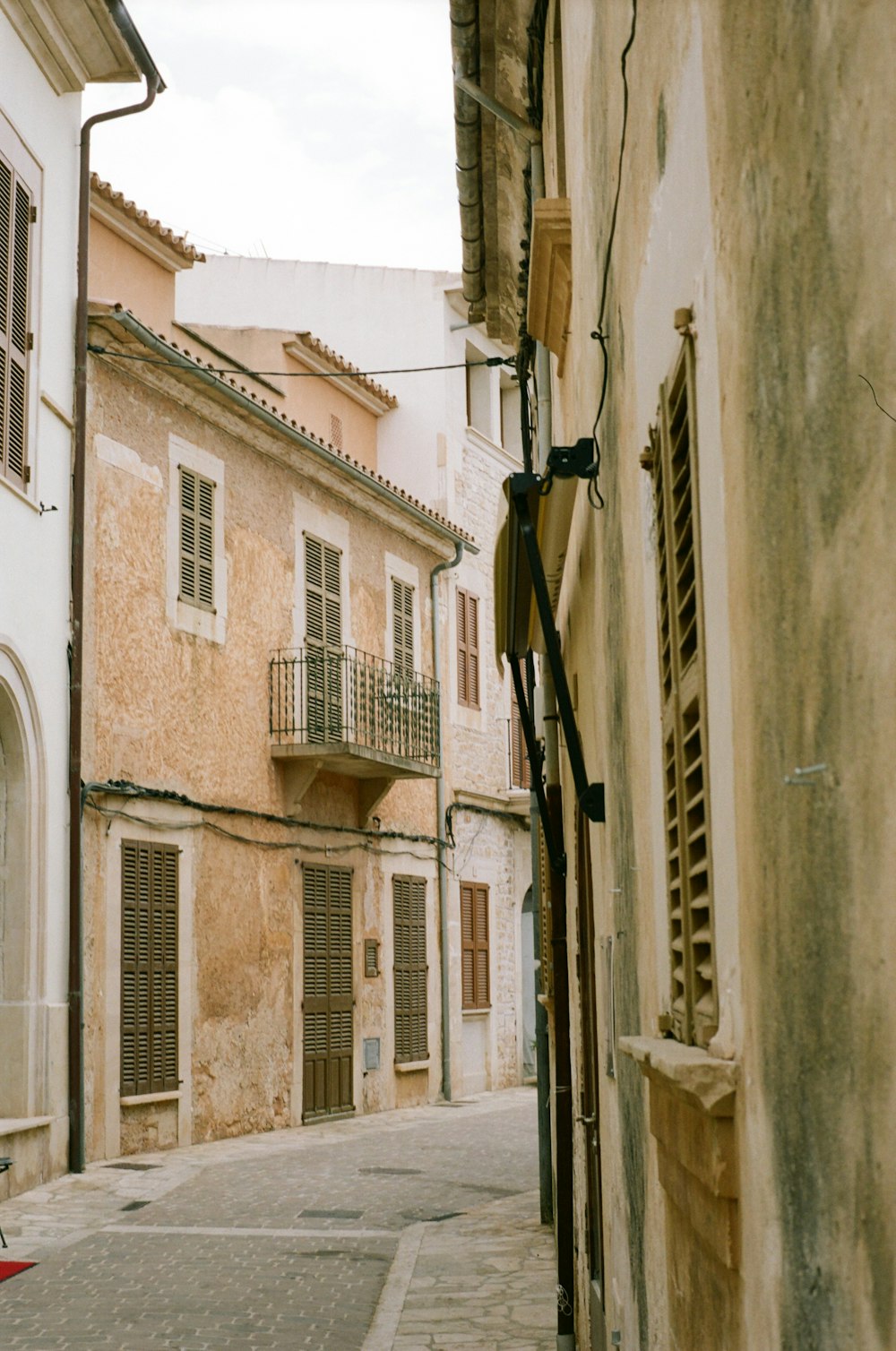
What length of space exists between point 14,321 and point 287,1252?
7.65 meters

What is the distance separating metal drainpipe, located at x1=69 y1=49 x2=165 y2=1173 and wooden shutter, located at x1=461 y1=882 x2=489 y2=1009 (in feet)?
31.1

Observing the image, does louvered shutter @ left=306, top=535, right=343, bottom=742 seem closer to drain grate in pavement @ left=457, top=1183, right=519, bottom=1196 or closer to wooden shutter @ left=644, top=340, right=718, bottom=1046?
drain grate in pavement @ left=457, top=1183, right=519, bottom=1196

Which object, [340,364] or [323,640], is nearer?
[323,640]

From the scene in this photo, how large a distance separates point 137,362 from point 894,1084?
1456cm

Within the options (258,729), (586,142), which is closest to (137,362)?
(258,729)

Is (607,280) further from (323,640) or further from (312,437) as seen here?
(323,640)

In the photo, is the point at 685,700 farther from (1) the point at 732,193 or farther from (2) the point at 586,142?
(2) the point at 586,142

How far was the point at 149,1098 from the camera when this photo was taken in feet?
48.2

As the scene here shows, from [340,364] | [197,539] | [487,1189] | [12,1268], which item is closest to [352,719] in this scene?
[197,539]

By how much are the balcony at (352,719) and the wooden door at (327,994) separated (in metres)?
1.20

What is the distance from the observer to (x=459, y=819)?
22906 mm

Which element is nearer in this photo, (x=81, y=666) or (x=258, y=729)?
(x=81, y=666)

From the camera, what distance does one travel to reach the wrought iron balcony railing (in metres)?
18.0

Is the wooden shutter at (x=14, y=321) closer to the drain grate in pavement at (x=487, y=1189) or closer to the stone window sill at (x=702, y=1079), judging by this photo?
the drain grate in pavement at (x=487, y=1189)
